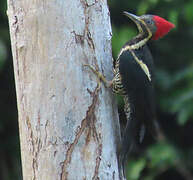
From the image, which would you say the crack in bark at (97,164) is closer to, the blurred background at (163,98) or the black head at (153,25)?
the black head at (153,25)

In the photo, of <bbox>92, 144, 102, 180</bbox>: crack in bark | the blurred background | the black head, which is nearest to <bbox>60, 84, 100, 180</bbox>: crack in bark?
<bbox>92, 144, 102, 180</bbox>: crack in bark

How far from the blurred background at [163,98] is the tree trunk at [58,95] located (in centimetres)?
175

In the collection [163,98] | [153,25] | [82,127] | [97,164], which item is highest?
[153,25]

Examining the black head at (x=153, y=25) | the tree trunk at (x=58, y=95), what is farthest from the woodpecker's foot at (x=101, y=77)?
the black head at (x=153, y=25)

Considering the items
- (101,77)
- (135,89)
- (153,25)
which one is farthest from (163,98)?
(101,77)

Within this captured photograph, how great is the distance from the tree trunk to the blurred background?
5.76ft

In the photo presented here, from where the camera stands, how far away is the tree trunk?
2.30 meters

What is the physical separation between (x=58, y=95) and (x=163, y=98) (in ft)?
8.09

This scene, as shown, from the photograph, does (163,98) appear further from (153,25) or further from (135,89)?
(135,89)

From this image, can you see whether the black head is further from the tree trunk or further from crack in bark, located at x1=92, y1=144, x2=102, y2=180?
crack in bark, located at x1=92, y1=144, x2=102, y2=180

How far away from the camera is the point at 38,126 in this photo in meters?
2.32

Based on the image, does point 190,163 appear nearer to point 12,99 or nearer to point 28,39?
point 12,99

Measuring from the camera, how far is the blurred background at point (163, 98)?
4.29m

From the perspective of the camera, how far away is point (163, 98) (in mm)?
4598
